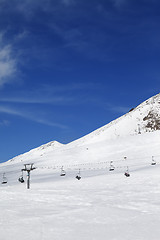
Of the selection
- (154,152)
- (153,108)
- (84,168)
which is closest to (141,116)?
(153,108)

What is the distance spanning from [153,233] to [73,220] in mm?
2584

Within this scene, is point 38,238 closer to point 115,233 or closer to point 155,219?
point 115,233

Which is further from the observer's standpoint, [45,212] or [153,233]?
[45,212]

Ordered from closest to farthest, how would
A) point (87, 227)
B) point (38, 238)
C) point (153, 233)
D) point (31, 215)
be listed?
point (38, 238)
point (153, 233)
point (87, 227)
point (31, 215)

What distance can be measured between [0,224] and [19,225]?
1.80 feet

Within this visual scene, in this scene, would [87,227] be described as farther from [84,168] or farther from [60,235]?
[84,168]

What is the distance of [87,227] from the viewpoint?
7680 millimetres

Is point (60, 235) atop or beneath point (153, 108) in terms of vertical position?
beneath

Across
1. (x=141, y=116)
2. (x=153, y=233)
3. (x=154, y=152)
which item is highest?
(x=141, y=116)

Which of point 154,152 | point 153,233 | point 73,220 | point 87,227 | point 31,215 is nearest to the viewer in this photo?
point 153,233

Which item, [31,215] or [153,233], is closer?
[153,233]

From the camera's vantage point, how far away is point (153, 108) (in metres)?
113

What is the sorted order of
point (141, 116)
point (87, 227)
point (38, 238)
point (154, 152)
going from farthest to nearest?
point (141, 116)
point (154, 152)
point (87, 227)
point (38, 238)

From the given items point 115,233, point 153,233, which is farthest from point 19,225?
point 153,233
